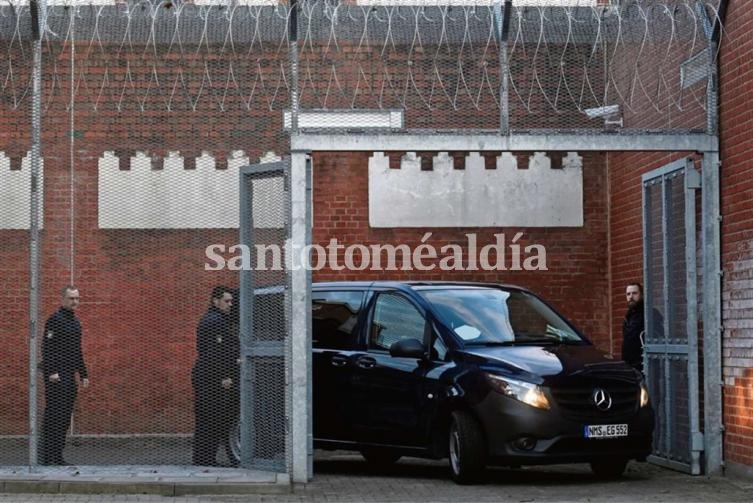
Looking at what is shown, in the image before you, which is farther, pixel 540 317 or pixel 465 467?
pixel 540 317

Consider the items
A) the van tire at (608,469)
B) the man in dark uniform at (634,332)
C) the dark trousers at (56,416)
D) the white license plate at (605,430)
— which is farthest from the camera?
the man in dark uniform at (634,332)

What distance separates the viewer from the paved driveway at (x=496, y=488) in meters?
12.2

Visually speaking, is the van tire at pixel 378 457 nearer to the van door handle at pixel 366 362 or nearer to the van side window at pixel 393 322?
the van door handle at pixel 366 362

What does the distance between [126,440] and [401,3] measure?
4.86 meters

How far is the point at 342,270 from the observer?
60.9ft

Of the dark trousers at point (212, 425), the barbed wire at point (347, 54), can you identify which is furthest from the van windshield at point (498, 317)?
the dark trousers at point (212, 425)

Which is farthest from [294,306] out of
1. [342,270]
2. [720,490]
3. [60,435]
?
[342,270]

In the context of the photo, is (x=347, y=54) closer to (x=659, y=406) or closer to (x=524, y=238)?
(x=659, y=406)

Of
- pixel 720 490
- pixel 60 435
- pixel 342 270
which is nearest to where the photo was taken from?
pixel 720 490

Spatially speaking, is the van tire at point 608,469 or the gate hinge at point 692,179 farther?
the gate hinge at point 692,179

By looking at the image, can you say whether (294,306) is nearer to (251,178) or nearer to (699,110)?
(251,178)

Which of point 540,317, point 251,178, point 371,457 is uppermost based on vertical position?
point 251,178

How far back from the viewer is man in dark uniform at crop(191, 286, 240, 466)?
13734mm

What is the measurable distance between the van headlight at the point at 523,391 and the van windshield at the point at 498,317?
78 centimetres
